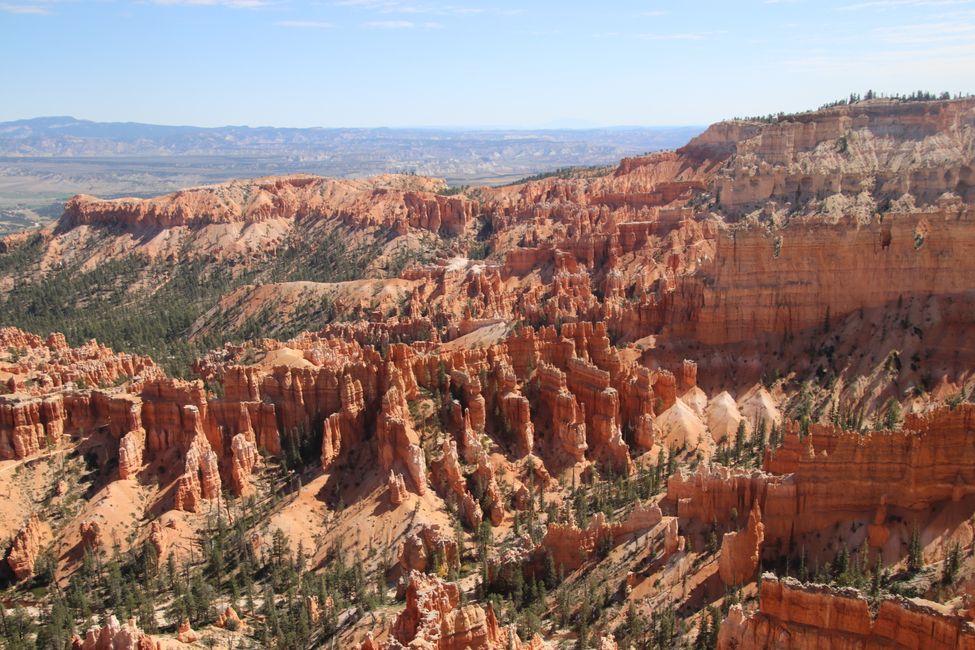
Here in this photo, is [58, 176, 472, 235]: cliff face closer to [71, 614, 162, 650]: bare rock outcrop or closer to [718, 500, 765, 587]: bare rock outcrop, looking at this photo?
[718, 500, 765, 587]: bare rock outcrop

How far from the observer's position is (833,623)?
3203 cm

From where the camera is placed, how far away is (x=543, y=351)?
68500 mm

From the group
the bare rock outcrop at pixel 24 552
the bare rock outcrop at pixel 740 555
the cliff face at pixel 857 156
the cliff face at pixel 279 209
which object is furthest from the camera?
the cliff face at pixel 279 209

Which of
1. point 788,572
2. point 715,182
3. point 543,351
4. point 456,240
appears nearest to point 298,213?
point 456,240

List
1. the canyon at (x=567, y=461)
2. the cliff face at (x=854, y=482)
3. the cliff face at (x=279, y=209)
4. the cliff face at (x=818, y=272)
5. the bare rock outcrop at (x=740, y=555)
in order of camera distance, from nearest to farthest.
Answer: the canyon at (x=567, y=461), the bare rock outcrop at (x=740, y=555), the cliff face at (x=854, y=482), the cliff face at (x=818, y=272), the cliff face at (x=279, y=209)

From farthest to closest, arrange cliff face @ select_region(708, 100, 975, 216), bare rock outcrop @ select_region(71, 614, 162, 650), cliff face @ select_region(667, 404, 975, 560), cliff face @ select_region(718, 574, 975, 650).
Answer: cliff face @ select_region(708, 100, 975, 216) → cliff face @ select_region(667, 404, 975, 560) → bare rock outcrop @ select_region(71, 614, 162, 650) → cliff face @ select_region(718, 574, 975, 650)

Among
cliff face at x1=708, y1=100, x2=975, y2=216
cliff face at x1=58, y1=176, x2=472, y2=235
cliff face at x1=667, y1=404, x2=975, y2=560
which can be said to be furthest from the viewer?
cliff face at x1=58, y1=176, x2=472, y2=235

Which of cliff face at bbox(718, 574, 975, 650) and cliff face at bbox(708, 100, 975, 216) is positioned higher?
cliff face at bbox(708, 100, 975, 216)

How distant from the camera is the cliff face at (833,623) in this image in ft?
96.5

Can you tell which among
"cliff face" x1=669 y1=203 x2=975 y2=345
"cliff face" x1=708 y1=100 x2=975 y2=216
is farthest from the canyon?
"cliff face" x1=708 y1=100 x2=975 y2=216

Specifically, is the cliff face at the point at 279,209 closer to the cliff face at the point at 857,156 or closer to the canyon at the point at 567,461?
the cliff face at the point at 857,156

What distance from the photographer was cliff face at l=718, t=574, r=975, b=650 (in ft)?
96.5

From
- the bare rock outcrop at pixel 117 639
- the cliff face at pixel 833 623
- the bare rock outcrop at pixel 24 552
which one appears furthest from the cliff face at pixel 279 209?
the cliff face at pixel 833 623

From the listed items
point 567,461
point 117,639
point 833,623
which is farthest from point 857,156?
point 117,639
